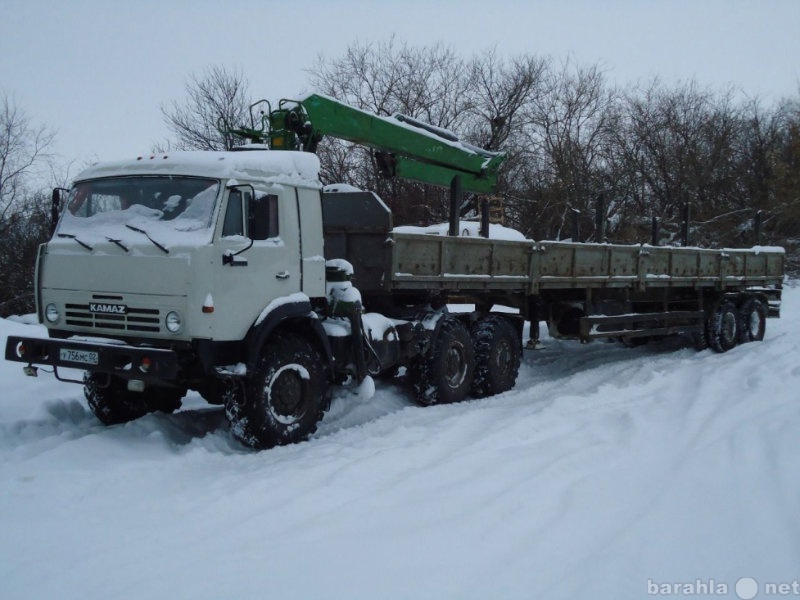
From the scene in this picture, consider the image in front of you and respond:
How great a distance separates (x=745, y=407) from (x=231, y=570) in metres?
5.42

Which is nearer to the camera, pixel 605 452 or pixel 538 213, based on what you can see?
pixel 605 452

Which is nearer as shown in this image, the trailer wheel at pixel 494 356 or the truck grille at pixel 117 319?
the truck grille at pixel 117 319

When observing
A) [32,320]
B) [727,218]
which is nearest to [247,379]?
[32,320]

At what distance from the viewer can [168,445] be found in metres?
5.84

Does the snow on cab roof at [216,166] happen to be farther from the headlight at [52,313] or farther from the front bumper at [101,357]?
the front bumper at [101,357]

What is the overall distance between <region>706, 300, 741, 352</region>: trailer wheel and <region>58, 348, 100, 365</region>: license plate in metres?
11.2

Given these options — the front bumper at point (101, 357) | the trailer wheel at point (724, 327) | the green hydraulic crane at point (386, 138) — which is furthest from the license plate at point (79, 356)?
the trailer wheel at point (724, 327)

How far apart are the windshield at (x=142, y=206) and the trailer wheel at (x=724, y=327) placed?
1054cm

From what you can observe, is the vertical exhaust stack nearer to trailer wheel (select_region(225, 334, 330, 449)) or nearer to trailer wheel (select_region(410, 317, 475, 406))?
trailer wheel (select_region(410, 317, 475, 406))

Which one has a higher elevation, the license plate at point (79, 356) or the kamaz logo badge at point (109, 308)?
the kamaz logo badge at point (109, 308)

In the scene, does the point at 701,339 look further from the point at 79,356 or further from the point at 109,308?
the point at 79,356

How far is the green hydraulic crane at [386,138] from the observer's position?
23.5 ft

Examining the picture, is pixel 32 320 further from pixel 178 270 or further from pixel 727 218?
pixel 727 218

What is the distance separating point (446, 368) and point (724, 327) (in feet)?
25.2
